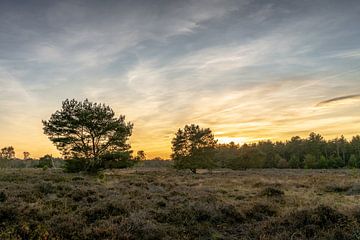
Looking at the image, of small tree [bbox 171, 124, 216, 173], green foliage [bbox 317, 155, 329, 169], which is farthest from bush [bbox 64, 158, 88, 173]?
green foliage [bbox 317, 155, 329, 169]

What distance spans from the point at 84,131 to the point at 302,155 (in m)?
76.4

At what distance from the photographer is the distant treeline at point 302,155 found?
71688mm

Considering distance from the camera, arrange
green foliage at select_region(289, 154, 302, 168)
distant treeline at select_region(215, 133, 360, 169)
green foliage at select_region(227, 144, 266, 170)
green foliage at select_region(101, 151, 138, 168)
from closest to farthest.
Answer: green foliage at select_region(101, 151, 138, 168)
green foliage at select_region(227, 144, 266, 170)
distant treeline at select_region(215, 133, 360, 169)
green foliage at select_region(289, 154, 302, 168)


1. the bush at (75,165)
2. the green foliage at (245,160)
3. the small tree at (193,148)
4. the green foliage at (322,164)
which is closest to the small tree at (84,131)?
the bush at (75,165)

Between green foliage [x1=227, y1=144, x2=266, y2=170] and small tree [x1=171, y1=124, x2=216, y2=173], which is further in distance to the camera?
green foliage [x1=227, y1=144, x2=266, y2=170]

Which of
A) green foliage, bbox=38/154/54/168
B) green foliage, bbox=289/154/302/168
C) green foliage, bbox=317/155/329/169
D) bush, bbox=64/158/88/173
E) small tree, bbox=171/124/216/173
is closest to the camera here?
bush, bbox=64/158/88/173

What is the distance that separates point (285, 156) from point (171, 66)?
81574 millimetres

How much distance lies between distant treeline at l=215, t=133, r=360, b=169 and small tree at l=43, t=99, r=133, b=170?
40.5 metres

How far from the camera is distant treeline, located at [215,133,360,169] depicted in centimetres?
7169

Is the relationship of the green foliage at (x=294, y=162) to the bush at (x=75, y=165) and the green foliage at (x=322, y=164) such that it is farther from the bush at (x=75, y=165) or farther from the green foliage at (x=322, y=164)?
the bush at (x=75, y=165)

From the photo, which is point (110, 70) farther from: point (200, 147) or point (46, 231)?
point (200, 147)

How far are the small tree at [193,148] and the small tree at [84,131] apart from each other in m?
22.7

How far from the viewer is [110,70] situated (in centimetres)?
2400

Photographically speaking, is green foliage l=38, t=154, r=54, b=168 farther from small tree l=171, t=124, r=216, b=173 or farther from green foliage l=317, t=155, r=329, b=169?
green foliage l=317, t=155, r=329, b=169
